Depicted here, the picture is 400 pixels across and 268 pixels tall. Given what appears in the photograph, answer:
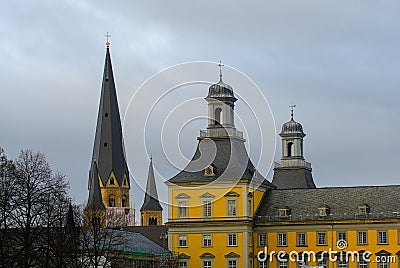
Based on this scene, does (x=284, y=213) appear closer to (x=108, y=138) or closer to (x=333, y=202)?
(x=333, y=202)

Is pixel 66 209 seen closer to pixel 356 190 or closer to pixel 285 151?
pixel 356 190

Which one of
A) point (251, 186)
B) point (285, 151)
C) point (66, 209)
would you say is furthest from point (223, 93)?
point (66, 209)

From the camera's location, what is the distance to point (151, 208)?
193125mm

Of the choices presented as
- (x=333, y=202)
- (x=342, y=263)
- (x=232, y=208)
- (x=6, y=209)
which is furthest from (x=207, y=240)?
(x=6, y=209)

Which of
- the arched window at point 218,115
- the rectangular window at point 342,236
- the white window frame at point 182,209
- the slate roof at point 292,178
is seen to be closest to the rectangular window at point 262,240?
the rectangular window at point 342,236

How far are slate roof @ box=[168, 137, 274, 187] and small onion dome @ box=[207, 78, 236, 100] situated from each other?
5.65m

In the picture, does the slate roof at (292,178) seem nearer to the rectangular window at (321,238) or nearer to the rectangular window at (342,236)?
the rectangular window at (321,238)

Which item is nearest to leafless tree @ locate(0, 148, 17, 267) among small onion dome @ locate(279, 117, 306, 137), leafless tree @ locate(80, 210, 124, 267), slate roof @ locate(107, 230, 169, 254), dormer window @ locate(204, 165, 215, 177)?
leafless tree @ locate(80, 210, 124, 267)

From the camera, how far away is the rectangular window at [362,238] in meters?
112

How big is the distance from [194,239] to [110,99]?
68955 millimetres

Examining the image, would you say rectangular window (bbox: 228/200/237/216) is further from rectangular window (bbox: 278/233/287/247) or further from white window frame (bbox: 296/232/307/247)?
white window frame (bbox: 296/232/307/247)

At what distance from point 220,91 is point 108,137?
59.8 m

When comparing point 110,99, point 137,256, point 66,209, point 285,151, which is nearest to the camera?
point 66,209

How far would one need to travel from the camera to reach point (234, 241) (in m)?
114
